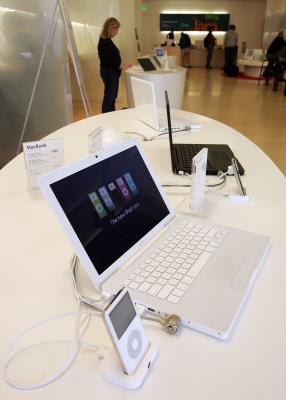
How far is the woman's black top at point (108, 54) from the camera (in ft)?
14.8

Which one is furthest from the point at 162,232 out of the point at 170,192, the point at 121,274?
the point at 170,192

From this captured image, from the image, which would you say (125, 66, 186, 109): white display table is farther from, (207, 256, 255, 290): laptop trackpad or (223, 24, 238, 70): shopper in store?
(223, 24, 238, 70): shopper in store

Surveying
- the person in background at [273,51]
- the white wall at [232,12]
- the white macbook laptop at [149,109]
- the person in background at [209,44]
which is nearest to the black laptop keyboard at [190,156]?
the white macbook laptop at [149,109]

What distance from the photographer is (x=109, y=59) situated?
4605 mm

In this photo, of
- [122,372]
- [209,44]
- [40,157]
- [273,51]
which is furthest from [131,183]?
[209,44]

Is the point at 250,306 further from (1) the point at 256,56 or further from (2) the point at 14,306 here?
(1) the point at 256,56

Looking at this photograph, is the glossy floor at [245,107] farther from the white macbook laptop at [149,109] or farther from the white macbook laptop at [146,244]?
the white macbook laptop at [146,244]

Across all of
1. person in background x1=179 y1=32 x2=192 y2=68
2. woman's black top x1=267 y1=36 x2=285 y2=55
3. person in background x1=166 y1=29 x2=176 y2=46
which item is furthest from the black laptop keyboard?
person in background x1=179 y1=32 x2=192 y2=68

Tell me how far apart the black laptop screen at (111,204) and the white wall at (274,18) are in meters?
10.3

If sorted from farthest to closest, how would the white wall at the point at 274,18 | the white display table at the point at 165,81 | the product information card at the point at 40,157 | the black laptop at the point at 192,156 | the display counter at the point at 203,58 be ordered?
1. the display counter at the point at 203,58
2. the white wall at the point at 274,18
3. the white display table at the point at 165,81
4. the black laptop at the point at 192,156
5. the product information card at the point at 40,157

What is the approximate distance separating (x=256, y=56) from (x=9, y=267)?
972 centimetres

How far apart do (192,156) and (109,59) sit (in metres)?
3.49

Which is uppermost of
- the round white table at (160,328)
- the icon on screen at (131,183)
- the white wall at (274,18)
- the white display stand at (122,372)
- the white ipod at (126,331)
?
the white wall at (274,18)

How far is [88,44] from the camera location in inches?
243
